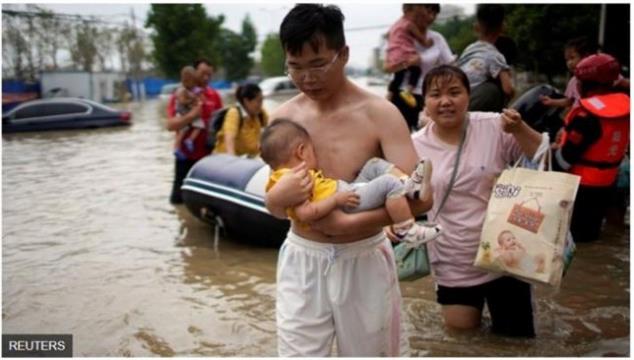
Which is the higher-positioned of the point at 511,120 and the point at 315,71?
the point at 315,71

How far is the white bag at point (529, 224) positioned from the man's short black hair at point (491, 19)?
1631 mm

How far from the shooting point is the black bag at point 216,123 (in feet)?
23.0

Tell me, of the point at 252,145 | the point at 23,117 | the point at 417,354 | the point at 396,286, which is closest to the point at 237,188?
the point at 252,145

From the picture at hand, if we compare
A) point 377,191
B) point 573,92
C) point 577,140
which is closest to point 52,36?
point 573,92

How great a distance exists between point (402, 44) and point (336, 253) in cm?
309

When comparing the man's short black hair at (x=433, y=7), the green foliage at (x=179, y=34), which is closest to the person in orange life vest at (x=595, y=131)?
the man's short black hair at (x=433, y=7)

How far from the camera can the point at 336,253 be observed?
2.64 m

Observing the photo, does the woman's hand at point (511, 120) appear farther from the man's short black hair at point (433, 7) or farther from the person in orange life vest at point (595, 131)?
the man's short black hair at point (433, 7)

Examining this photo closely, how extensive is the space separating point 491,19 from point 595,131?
108 centimetres

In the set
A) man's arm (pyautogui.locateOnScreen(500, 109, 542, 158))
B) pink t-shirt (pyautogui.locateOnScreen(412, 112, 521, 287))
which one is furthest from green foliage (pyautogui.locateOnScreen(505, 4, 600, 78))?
man's arm (pyautogui.locateOnScreen(500, 109, 542, 158))

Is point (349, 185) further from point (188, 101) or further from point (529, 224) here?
point (188, 101)

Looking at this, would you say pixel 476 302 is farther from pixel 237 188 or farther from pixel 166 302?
pixel 237 188

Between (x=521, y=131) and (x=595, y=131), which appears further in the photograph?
(x=595, y=131)

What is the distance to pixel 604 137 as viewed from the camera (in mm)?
4996
